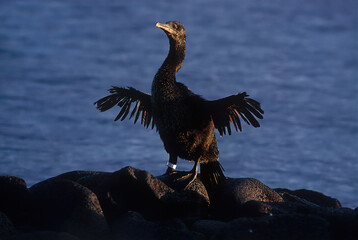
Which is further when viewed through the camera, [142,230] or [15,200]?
[15,200]

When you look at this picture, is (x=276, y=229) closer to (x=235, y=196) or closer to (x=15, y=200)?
(x=235, y=196)

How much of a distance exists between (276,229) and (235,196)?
172cm

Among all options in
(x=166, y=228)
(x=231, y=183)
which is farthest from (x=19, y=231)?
(x=231, y=183)

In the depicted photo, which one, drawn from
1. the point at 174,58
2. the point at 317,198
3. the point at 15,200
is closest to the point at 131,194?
the point at 15,200

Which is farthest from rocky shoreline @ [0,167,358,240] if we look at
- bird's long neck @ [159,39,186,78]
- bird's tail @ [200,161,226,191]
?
bird's long neck @ [159,39,186,78]

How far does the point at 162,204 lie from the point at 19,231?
1.70 meters

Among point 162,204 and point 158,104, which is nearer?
point 162,204

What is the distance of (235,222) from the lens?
6.73 meters

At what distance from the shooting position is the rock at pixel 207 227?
6945mm

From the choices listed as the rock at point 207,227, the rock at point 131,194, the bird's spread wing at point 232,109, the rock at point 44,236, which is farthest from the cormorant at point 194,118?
the rock at point 44,236

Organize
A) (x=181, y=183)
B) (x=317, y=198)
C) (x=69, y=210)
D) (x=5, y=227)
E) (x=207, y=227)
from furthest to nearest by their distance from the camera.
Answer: (x=317, y=198) → (x=181, y=183) → (x=69, y=210) → (x=207, y=227) → (x=5, y=227)

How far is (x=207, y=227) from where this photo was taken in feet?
23.2

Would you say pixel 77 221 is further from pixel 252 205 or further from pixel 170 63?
pixel 170 63

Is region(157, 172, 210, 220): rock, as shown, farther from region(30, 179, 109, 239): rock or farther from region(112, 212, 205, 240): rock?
region(30, 179, 109, 239): rock
